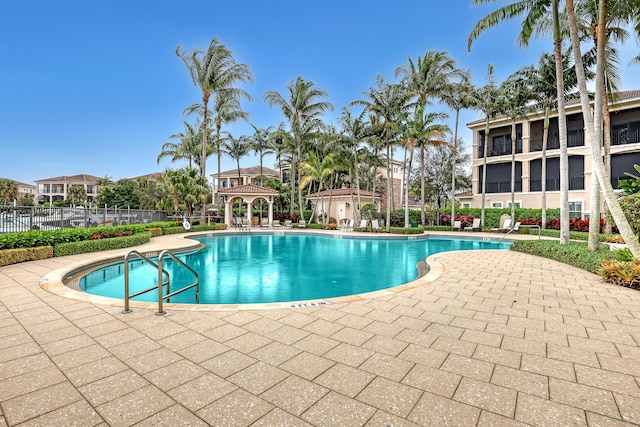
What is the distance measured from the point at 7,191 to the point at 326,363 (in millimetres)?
73268

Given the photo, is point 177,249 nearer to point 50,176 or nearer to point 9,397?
point 9,397

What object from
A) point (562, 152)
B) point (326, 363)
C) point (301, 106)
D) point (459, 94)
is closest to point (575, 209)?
point (459, 94)

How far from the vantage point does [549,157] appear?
76.2ft

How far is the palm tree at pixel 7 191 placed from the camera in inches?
2048

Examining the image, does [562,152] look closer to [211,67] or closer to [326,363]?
[326,363]

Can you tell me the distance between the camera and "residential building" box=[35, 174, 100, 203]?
62.7 meters

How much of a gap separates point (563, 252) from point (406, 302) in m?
7.30

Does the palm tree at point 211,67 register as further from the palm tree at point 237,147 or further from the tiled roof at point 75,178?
the tiled roof at point 75,178

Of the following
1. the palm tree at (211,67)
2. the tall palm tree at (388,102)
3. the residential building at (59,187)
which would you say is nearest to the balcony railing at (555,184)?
the tall palm tree at (388,102)

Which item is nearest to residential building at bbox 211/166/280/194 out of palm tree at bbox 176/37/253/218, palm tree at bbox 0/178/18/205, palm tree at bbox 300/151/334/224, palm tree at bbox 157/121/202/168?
palm tree at bbox 157/121/202/168

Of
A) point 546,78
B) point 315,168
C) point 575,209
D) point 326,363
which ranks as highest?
point 546,78

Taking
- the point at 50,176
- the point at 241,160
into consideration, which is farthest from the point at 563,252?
the point at 50,176

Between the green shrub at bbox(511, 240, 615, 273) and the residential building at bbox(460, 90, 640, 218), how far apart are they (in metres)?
12.1

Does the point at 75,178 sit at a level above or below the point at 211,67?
→ below
